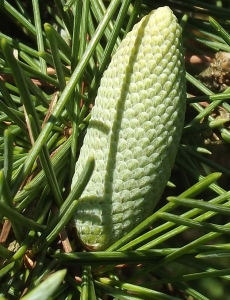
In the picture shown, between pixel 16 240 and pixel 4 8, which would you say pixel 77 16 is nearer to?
pixel 4 8

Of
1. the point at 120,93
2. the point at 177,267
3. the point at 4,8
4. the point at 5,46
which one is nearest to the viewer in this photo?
the point at 5,46

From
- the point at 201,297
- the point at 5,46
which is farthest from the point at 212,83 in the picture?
the point at 5,46

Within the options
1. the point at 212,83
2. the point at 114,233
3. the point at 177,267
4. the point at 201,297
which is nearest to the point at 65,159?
the point at 114,233

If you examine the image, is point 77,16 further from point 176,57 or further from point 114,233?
point 114,233

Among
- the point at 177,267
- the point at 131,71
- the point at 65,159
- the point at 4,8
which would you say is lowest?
the point at 177,267

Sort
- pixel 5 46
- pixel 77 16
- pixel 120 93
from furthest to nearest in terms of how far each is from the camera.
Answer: pixel 77 16 < pixel 120 93 < pixel 5 46

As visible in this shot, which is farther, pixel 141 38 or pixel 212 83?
pixel 212 83

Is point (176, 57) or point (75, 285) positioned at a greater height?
point (176, 57)
